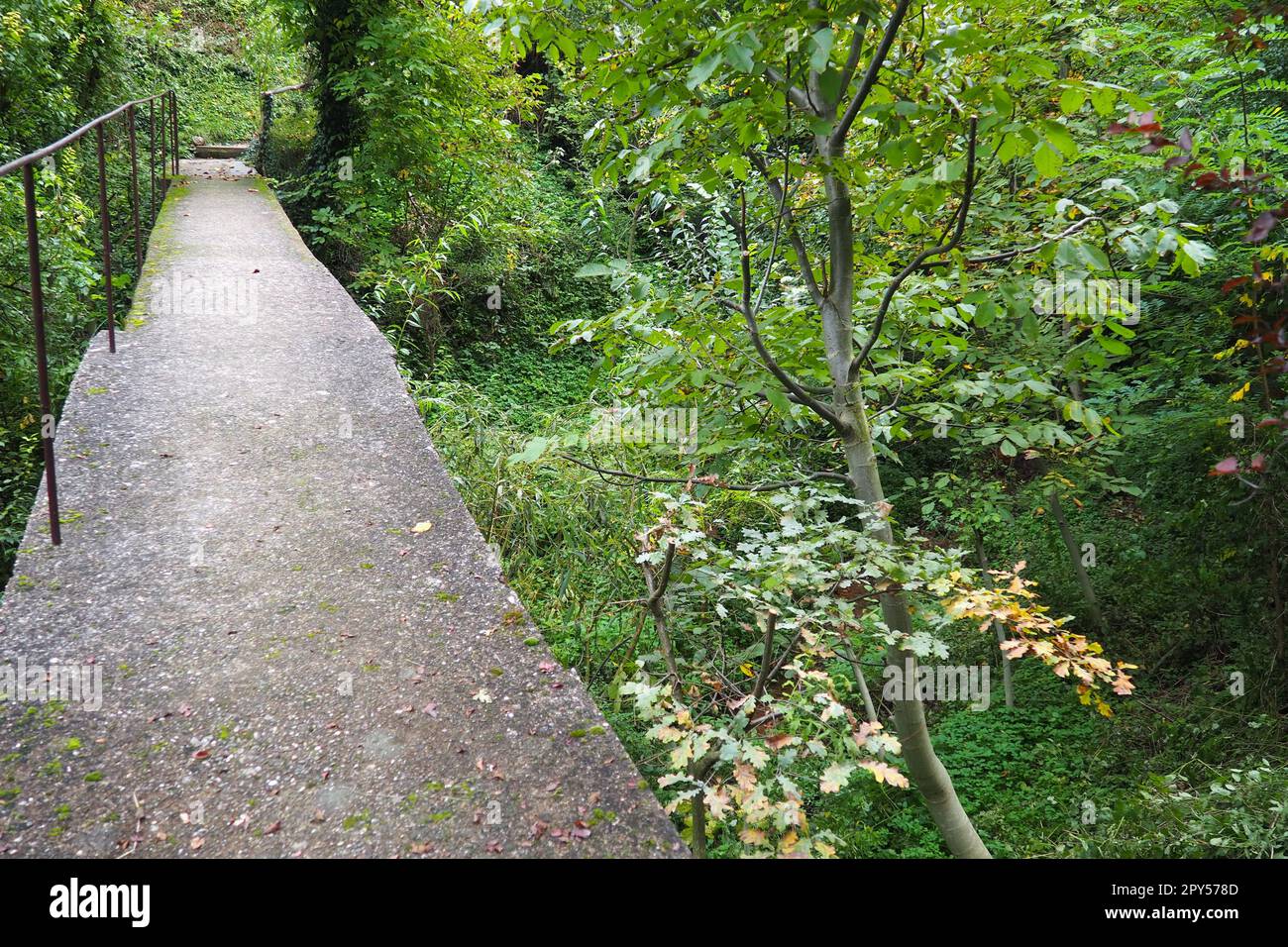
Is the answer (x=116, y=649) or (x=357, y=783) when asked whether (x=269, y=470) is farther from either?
(x=357, y=783)

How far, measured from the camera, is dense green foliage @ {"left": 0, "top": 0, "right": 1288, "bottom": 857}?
90.4 inches

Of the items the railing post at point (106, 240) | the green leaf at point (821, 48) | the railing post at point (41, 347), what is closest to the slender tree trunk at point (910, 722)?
the green leaf at point (821, 48)

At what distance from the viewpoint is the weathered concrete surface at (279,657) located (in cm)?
193

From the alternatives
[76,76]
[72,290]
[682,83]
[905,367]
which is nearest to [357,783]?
[682,83]

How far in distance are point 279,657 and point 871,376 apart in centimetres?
214

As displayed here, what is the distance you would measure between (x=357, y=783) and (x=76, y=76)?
368 inches

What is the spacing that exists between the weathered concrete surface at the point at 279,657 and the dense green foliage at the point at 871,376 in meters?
0.35

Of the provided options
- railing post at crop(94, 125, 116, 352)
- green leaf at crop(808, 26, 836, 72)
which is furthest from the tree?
railing post at crop(94, 125, 116, 352)

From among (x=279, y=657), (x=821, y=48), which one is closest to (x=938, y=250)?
(x=821, y=48)

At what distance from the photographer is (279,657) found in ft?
8.07

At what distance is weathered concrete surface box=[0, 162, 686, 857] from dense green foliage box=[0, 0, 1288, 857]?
355 millimetres

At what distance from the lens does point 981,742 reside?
5.07 m

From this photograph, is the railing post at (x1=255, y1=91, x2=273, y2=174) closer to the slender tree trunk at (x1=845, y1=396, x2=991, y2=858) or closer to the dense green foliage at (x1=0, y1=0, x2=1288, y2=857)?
the dense green foliage at (x1=0, y1=0, x2=1288, y2=857)

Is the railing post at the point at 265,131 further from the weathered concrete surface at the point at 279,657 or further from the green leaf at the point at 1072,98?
the green leaf at the point at 1072,98
